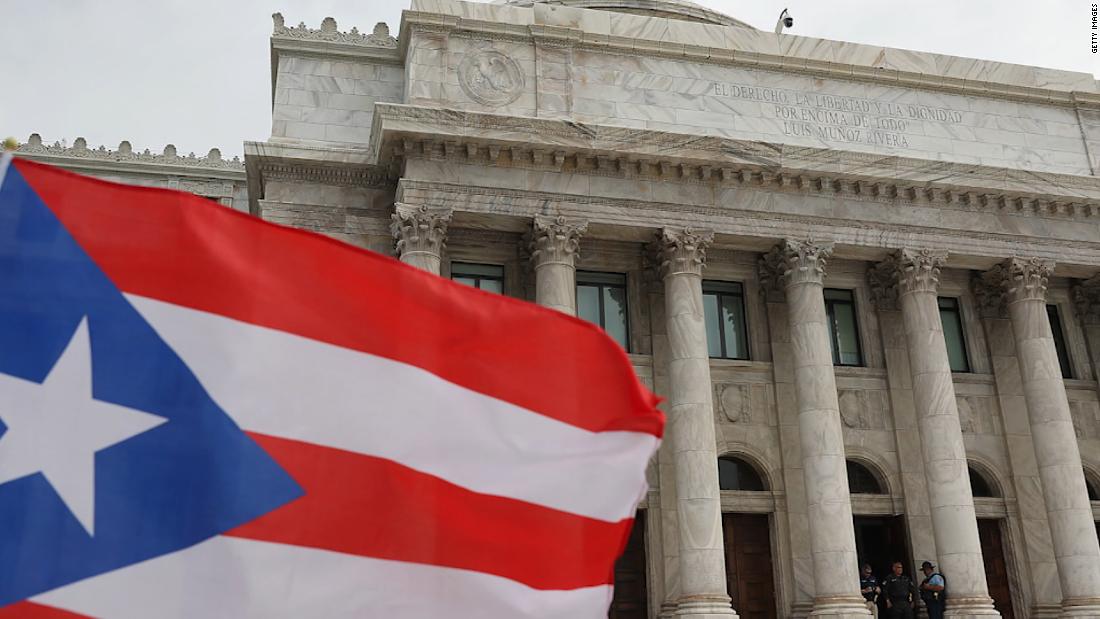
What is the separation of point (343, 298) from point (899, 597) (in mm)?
21130

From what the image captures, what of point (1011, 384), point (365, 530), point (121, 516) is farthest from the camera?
point (1011, 384)

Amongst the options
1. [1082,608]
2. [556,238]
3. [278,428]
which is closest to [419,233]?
[556,238]

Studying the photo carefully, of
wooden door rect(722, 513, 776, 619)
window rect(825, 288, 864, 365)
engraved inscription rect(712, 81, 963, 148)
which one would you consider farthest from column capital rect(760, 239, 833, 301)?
wooden door rect(722, 513, 776, 619)

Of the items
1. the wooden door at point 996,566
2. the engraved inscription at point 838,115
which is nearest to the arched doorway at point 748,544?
the wooden door at point 996,566

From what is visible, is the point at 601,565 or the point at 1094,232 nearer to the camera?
the point at 601,565

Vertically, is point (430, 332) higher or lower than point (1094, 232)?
lower

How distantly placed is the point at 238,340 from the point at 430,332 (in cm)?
99

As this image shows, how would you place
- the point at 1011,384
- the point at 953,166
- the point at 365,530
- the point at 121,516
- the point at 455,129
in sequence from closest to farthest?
1. the point at 121,516
2. the point at 365,530
3. the point at 455,129
4. the point at 953,166
5. the point at 1011,384

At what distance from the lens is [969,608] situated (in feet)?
74.8

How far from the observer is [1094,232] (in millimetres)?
27422

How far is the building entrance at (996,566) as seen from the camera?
86.8 ft

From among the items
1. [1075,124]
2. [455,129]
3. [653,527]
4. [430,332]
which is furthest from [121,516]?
[1075,124]

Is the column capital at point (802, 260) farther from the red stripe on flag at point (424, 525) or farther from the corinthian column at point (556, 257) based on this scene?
the red stripe on flag at point (424, 525)

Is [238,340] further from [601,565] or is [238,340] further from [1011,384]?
[1011,384]
